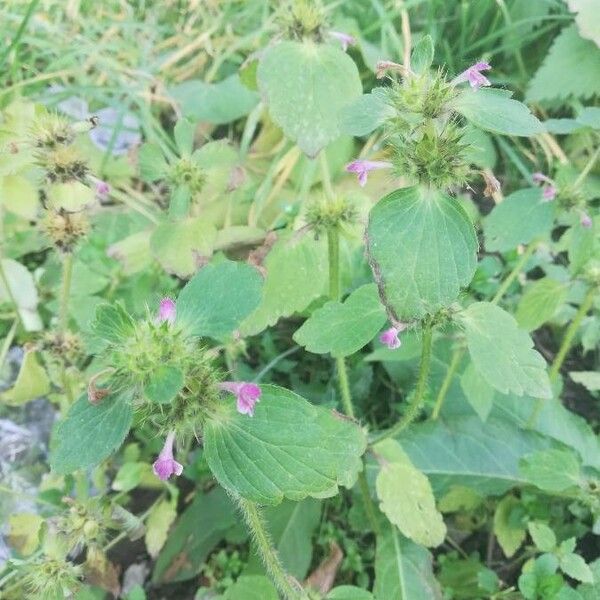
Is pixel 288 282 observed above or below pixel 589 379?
above

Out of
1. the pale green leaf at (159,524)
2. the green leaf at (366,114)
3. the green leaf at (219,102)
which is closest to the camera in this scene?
the green leaf at (366,114)

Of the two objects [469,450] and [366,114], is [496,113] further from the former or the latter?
[469,450]

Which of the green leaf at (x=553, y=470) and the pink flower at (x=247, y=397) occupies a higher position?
the pink flower at (x=247, y=397)

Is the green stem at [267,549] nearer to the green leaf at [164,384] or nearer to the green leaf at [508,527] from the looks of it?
the green leaf at [164,384]

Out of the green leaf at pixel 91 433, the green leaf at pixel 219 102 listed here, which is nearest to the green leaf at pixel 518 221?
the green leaf at pixel 91 433

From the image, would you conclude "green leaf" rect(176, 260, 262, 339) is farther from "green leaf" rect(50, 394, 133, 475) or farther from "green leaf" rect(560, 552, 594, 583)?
"green leaf" rect(560, 552, 594, 583)

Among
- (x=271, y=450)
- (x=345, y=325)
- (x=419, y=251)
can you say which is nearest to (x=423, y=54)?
(x=419, y=251)
